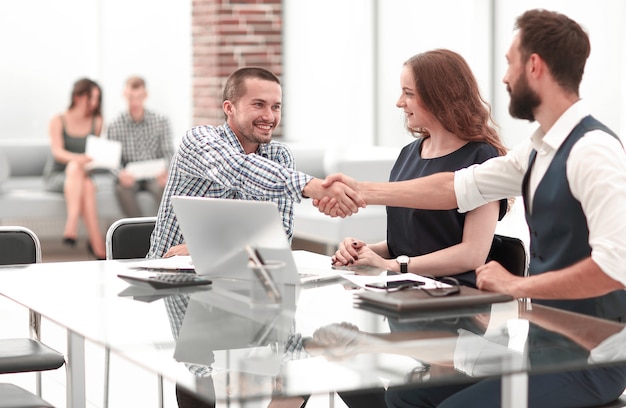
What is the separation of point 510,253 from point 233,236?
0.86 metres

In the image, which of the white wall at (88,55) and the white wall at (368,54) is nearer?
the white wall at (368,54)

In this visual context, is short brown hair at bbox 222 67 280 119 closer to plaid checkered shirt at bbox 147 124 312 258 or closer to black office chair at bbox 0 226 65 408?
plaid checkered shirt at bbox 147 124 312 258

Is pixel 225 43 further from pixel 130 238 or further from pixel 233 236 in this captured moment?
pixel 233 236

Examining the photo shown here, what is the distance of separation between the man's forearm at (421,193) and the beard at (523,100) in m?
0.44

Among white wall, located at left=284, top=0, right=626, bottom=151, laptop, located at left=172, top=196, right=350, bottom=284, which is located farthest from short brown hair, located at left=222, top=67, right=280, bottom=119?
white wall, located at left=284, top=0, right=626, bottom=151

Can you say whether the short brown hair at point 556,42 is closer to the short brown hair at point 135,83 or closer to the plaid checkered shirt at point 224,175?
the plaid checkered shirt at point 224,175

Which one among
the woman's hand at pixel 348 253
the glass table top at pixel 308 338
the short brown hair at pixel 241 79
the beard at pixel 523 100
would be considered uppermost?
the short brown hair at pixel 241 79

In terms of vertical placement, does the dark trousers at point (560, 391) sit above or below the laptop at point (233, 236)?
below

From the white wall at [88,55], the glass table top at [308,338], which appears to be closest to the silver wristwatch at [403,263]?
the glass table top at [308,338]

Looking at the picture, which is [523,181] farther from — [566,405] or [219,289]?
[219,289]

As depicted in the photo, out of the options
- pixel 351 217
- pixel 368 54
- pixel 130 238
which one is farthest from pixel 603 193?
pixel 368 54

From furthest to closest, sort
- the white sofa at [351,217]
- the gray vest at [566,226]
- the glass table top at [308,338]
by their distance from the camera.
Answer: the white sofa at [351,217]
the gray vest at [566,226]
the glass table top at [308,338]

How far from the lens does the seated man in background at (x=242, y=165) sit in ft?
9.89

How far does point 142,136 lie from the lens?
8.10m
